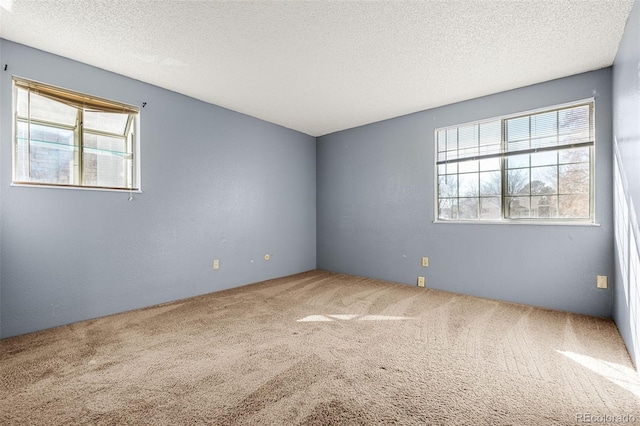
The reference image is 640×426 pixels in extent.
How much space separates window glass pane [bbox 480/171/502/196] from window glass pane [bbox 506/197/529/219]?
0.58 feet

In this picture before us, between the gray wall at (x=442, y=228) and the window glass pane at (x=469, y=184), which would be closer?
the gray wall at (x=442, y=228)

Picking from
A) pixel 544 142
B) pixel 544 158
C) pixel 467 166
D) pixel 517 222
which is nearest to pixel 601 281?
pixel 517 222

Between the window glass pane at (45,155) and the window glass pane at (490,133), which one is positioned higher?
the window glass pane at (490,133)

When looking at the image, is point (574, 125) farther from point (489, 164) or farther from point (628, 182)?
point (628, 182)

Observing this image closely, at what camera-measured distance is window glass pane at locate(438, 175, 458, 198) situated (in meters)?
3.78

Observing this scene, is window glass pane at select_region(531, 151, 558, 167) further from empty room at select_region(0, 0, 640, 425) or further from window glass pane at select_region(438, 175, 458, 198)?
window glass pane at select_region(438, 175, 458, 198)

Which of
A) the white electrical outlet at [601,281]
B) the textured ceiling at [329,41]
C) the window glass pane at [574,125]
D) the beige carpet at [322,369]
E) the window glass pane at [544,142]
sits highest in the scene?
the textured ceiling at [329,41]

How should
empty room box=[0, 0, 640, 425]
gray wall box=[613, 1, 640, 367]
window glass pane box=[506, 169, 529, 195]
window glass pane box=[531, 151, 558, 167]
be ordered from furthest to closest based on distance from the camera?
window glass pane box=[506, 169, 529, 195]
window glass pane box=[531, 151, 558, 167]
gray wall box=[613, 1, 640, 367]
empty room box=[0, 0, 640, 425]

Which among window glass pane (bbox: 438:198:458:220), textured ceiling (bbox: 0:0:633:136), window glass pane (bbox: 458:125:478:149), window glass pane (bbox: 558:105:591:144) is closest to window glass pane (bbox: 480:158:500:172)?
window glass pane (bbox: 458:125:478:149)

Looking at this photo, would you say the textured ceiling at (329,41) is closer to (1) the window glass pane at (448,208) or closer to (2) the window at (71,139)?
(2) the window at (71,139)

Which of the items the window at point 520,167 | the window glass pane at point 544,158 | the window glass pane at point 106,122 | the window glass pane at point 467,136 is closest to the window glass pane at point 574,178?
the window at point 520,167

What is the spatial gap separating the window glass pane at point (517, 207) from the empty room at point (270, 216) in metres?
0.05

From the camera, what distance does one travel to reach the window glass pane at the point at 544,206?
121 inches

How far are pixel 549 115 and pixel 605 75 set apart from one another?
52cm
